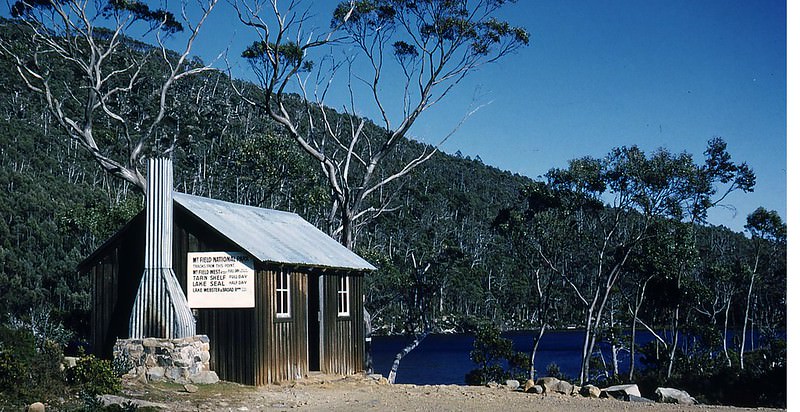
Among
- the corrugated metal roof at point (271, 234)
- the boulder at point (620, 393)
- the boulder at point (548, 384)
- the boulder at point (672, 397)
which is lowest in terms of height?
the boulder at point (672, 397)

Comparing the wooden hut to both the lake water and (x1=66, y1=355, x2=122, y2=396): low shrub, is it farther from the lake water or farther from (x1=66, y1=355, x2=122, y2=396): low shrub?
the lake water

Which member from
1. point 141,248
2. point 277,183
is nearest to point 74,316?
point 141,248

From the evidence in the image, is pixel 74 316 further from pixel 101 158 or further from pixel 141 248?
pixel 141 248

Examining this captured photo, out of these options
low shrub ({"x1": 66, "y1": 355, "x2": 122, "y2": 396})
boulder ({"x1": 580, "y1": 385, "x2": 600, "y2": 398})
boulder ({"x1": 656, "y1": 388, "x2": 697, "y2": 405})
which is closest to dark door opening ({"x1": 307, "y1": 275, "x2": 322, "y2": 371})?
boulder ({"x1": 580, "y1": 385, "x2": 600, "y2": 398})

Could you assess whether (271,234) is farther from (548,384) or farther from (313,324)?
(548,384)

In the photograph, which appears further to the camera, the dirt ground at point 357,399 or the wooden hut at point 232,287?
the wooden hut at point 232,287

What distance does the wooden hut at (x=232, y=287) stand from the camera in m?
16.6

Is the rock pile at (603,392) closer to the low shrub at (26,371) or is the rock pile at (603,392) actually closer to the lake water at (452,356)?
the low shrub at (26,371)

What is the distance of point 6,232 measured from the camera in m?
46.7

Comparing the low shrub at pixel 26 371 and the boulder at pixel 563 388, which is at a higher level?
the low shrub at pixel 26 371

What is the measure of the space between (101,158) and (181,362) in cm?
1311

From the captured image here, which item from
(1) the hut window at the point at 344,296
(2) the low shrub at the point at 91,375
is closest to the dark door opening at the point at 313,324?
(1) the hut window at the point at 344,296

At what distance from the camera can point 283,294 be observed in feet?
57.6

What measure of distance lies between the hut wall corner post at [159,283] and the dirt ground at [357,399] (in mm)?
1265
